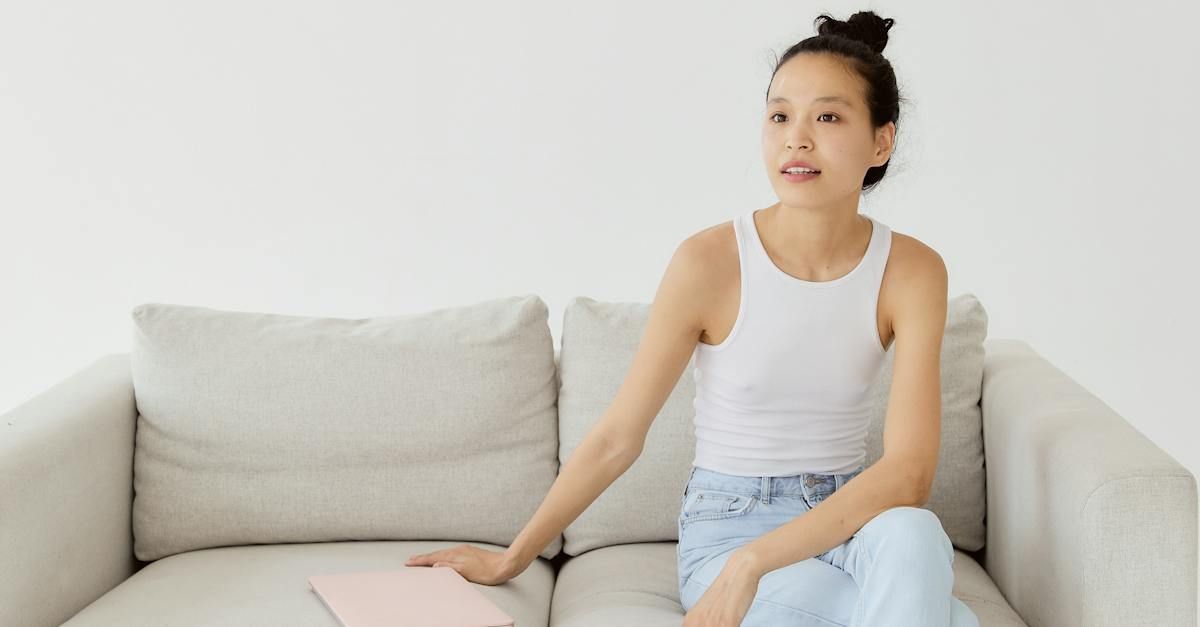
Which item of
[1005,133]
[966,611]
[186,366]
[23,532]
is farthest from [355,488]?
[1005,133]

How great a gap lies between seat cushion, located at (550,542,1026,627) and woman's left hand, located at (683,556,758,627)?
0.22 meters

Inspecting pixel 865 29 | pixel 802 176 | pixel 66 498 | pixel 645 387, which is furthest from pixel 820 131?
pixel 66 498

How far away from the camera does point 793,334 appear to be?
5.91 ft

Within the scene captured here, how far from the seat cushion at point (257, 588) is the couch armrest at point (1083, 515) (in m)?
0.72

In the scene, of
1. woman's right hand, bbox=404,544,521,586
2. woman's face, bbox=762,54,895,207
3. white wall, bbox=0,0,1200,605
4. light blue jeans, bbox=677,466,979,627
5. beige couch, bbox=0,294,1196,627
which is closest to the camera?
light blue jeans, bbox=677,466,979,627

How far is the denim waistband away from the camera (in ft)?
5.93

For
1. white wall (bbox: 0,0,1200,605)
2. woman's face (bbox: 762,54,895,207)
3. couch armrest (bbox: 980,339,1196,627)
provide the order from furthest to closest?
white wall (bbox: 0,0,1200,605) → woman's face (bbox: 762,54,895,207) → couch armrest (bbox: 980,339,1196,627)

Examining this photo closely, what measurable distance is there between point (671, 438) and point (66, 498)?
3.11 feet

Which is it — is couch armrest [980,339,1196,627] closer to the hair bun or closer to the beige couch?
the beige couch

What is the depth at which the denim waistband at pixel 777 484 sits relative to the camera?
1809 mm

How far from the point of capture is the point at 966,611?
157 centimetres

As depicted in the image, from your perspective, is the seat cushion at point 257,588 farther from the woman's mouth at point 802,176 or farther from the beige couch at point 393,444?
the woman's mouth at point 802,176

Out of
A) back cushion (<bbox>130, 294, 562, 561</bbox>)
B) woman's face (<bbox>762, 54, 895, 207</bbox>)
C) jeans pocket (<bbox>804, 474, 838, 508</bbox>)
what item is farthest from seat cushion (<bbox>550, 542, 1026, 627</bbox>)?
woman's face (<bbox>762, 54, 895, 207</bbox>)

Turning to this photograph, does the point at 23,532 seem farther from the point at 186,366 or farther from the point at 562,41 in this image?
the point at 562,41
